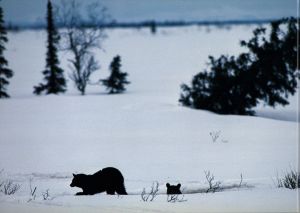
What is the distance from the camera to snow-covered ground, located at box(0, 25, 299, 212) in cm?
777

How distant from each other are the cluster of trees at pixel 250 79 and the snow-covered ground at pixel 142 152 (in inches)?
70.7

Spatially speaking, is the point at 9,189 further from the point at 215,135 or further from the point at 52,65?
the point at 52,65

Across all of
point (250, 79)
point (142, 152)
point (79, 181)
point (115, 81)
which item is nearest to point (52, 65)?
point (115, 81)

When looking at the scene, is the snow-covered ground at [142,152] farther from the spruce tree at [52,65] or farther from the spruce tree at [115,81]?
the spruce tree at [52,65]

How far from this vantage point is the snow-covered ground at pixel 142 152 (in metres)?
7.77

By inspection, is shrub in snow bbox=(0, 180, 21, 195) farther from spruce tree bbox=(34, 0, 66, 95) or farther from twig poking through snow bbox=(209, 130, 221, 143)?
spruce tree bbox=(34, 0, 66, 95)

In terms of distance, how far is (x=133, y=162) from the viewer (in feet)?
44.4

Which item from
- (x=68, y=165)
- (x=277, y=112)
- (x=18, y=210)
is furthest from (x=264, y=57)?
(x=18, y=210)

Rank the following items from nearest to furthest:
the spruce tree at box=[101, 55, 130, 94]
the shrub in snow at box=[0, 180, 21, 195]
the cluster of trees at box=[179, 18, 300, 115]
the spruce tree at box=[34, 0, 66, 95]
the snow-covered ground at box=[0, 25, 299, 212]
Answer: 1. the snow-covered ground at box=[0, 25, 299, 212]
2. the shrub in snow at box=[0, 180, 21, 195]
3. the cluster of trees at box=[179, 18, 300, 115]
4. the spruce tree at box=[34, 0, 66, 95]
5. the spruce tree at box=[101, 55, 130, 94]

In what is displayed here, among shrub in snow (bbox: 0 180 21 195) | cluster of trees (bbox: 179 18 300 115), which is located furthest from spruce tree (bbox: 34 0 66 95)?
shrub in snow (bbox: 0 180 21 195)

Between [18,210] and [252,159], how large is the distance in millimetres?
8509

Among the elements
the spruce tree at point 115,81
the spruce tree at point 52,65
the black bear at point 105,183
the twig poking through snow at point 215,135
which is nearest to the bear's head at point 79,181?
the black bear at point 105,183

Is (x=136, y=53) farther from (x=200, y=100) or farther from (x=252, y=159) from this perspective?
(x=252, y=159)

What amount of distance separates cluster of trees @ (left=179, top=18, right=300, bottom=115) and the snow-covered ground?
70.7 inches
